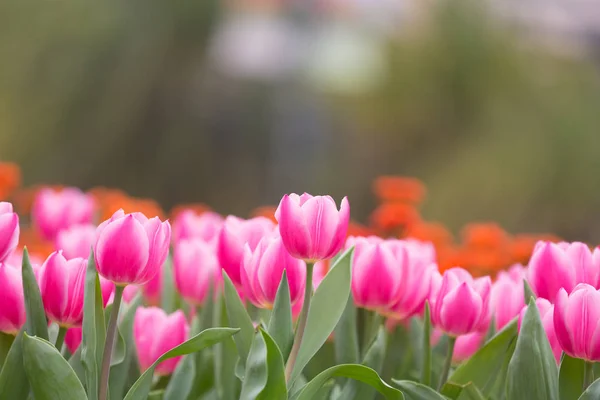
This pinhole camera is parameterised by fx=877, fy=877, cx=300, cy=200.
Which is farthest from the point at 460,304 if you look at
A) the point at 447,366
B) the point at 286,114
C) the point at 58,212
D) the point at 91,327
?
the point at 286,114

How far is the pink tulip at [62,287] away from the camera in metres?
0.56

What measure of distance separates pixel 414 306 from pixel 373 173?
3768mm

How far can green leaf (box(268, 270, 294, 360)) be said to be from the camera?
0.56 meters

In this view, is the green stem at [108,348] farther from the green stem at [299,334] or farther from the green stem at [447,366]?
the green stem at [447,366]

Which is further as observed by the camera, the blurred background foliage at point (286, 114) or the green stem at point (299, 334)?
the blurred background foliage at point (286, 114)

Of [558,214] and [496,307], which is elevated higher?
[496,307]

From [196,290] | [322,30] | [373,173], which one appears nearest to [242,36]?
[322,30]

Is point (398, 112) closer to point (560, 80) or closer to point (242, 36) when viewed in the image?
point (560, 80)

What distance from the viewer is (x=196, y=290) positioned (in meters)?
0.75

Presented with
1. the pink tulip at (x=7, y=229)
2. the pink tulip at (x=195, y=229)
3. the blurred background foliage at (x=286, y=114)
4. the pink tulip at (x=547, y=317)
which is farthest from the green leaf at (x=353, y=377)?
the blurred background foliage at (x=286, y=114)

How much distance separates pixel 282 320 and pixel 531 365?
16cm

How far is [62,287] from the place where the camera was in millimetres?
559

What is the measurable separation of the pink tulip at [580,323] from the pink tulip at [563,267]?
7 centimetres

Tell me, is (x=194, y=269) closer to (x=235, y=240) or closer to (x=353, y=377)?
(x=235, y=240)
